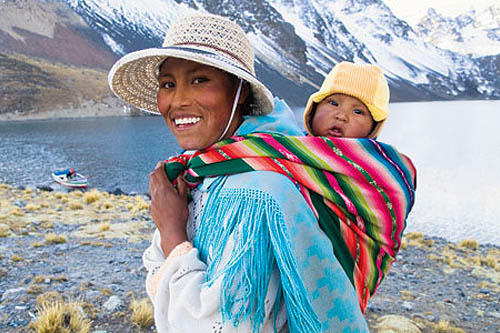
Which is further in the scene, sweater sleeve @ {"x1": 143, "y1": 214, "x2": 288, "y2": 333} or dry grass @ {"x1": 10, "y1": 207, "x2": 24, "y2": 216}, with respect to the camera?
dry grass @ {"x1": 10, "y1": 207, "x2": 24, "y2": 216}

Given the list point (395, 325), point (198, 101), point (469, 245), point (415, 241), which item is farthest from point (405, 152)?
point (198, 101)

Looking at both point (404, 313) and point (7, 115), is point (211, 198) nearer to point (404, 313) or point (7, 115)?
point (404, 313)

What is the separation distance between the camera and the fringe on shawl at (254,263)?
40.6 inches

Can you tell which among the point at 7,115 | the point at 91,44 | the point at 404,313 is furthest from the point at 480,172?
the point at 91,44

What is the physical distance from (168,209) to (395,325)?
366cm

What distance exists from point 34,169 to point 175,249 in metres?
24.0

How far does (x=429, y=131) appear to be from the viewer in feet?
152

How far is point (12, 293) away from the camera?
378 centimetres

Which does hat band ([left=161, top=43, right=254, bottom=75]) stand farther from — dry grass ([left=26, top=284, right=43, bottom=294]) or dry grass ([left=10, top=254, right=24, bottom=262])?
dry grass ([left=10, top=254, right=24, bottom=262])

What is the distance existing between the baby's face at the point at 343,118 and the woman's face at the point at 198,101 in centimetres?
78

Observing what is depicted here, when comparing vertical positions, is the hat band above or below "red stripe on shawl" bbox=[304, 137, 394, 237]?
above

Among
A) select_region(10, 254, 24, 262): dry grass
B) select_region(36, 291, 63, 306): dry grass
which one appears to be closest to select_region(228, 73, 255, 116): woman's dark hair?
select_region(36, 291, 63, 306): dry grass

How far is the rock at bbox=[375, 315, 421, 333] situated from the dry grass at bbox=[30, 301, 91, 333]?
2863mm

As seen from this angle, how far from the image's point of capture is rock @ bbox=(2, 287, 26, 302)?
145 inches
